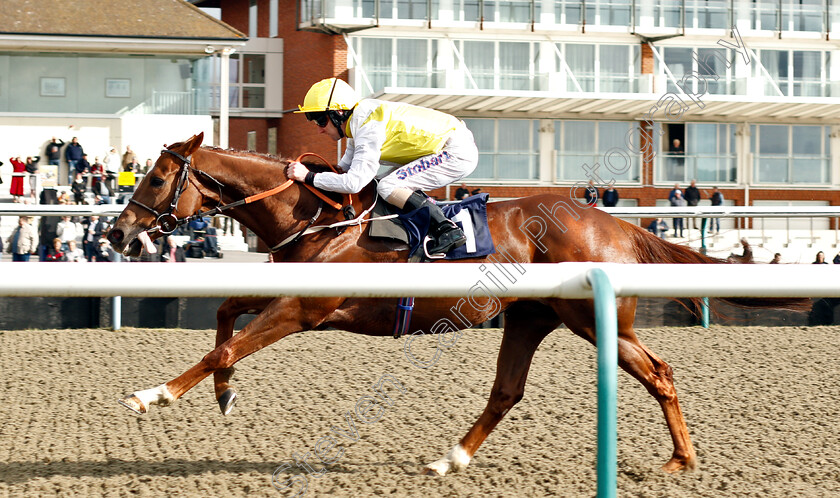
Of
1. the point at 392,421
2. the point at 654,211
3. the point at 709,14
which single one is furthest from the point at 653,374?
the point at 709,14

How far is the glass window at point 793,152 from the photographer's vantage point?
85.1ft

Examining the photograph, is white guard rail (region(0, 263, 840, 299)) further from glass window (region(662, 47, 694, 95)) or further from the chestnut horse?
glass window (region(662, 47, 694, 95))

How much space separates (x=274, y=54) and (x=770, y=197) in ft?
45.6

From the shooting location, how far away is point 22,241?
730 centimetres

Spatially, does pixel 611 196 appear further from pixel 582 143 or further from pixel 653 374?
pixel 582 143

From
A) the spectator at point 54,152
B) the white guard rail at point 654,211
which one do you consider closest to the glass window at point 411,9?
the spectator at point 54,152

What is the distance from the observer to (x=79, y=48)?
21609mm

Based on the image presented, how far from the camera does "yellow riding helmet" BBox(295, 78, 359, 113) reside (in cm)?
407

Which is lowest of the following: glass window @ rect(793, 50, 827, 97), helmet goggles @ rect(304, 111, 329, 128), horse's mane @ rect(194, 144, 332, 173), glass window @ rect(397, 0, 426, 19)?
horse's mane @ rect(194, 144, 332, 173)

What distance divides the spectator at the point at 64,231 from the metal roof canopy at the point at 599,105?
1541 centimetres

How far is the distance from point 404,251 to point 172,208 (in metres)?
0.93

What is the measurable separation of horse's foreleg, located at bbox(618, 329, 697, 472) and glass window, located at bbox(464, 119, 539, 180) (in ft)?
66.8

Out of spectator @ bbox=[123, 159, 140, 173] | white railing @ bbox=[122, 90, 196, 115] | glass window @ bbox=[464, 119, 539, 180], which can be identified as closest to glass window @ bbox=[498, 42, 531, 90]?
glass window @ bbox=[464, 119, 539, 180]

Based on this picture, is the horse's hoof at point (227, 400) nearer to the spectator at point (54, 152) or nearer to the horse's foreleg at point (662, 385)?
the horse's foreleg at point (662, 385)
